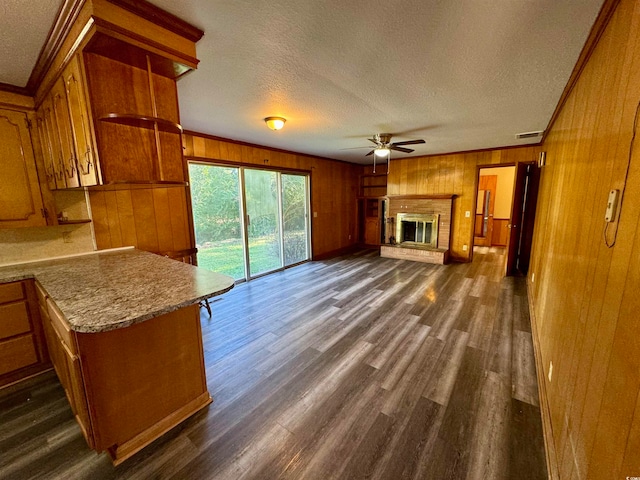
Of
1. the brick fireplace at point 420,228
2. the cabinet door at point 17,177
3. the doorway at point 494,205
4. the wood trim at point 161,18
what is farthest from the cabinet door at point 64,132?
the doorway at point 494,205

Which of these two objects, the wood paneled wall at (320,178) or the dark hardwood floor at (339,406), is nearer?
the dark hardwood floor at (339,406)

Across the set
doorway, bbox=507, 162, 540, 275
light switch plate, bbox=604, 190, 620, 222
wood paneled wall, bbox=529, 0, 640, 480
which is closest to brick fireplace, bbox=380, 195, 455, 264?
doorway, bbox=507, 162, 540, 275

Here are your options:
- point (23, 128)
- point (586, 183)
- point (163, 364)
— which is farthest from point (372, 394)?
point (23, 128)

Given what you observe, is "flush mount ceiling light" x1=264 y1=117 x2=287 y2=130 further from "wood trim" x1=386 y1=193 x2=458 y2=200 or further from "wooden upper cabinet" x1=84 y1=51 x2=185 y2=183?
"wood trim" x1=386 y1=193 x2=458 y2=200

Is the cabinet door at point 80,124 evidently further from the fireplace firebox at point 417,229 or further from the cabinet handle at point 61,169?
the fireplace firebox at point 417,229

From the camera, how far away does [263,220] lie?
493 cm

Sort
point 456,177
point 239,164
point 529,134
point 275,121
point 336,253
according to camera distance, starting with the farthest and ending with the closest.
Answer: point 336,253, point 456,177, point 239,164, point 529,134, point 275,121

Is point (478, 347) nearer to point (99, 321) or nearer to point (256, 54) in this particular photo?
point (99, 321)

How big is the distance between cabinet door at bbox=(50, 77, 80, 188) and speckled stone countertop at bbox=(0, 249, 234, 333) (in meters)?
0.68

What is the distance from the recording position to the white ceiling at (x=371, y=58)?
1.35m

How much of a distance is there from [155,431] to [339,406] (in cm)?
119

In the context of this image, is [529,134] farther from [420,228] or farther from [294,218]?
[294,218]

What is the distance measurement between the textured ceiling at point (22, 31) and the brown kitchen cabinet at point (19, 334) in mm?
1618

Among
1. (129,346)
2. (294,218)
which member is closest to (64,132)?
(129,346)
